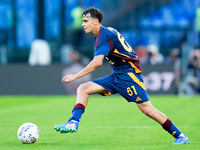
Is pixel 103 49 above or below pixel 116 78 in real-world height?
above

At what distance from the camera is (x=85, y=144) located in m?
7.43

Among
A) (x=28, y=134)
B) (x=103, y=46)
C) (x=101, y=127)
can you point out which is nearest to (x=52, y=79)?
(x=101, y=127)

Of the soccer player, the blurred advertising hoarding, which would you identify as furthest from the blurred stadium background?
the soccer player

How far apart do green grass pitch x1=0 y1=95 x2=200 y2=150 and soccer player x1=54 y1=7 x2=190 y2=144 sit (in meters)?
0.39

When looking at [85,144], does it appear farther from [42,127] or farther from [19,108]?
[19,108]

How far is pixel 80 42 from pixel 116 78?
1510 cm

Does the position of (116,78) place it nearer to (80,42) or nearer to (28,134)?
(28,134)

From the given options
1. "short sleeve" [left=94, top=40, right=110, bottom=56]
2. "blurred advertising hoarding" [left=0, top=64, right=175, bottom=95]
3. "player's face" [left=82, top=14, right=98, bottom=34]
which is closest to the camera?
"short sleeve" [left=94, top=40, right=110, bottom=56]

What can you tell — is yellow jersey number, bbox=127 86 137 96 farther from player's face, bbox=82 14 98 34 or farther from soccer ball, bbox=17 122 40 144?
soccer ball, bbox=17 122 40 144

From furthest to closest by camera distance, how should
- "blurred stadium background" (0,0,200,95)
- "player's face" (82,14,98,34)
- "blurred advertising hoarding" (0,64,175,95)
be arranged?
1. "blurred stadium background" (0,0,200,95)
2. "blurred advertising hoarding" (0,64,175,95)
3. "player's face" (82,14,98,34)

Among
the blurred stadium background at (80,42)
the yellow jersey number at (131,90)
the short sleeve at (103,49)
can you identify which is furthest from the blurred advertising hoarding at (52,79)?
the short sleeve at (103,49)

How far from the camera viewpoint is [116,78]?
764cm

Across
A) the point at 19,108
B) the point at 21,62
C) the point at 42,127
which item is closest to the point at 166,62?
the point at 21,62

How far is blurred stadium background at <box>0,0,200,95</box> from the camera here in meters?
19.4
